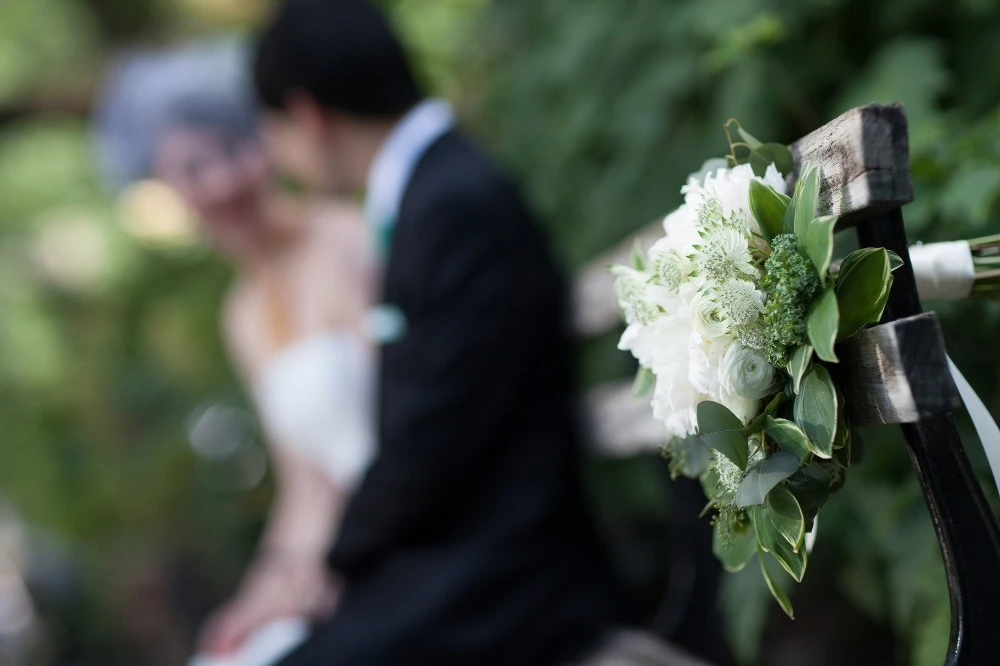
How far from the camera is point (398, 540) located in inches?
81.7

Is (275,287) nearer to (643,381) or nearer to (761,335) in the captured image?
(643,381)

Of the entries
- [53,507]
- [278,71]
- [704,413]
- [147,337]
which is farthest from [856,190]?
[53,507]

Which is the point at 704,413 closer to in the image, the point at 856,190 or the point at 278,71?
the point at 856,190

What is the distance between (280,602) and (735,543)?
1.55 m

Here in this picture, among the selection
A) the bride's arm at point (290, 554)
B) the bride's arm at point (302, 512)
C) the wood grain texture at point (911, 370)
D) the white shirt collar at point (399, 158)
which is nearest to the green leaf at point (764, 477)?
the wood grain texture at point (911, 370)

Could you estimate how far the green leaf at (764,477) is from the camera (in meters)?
0.96

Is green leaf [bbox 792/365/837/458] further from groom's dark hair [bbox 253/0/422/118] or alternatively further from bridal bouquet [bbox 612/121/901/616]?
groom's dark hair [bbox 253/0/422/118]

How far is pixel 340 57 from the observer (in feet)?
7.22

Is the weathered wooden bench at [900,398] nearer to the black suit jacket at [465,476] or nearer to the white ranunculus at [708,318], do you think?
the white ranunculus at [708,318]

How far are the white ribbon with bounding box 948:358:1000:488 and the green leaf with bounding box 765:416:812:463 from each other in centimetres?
20

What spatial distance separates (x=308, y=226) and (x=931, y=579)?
196 cm

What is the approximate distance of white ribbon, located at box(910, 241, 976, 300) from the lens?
109 cm

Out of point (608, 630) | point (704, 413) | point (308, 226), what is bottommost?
point (608, 630)

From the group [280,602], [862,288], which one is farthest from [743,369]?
[280,602]
